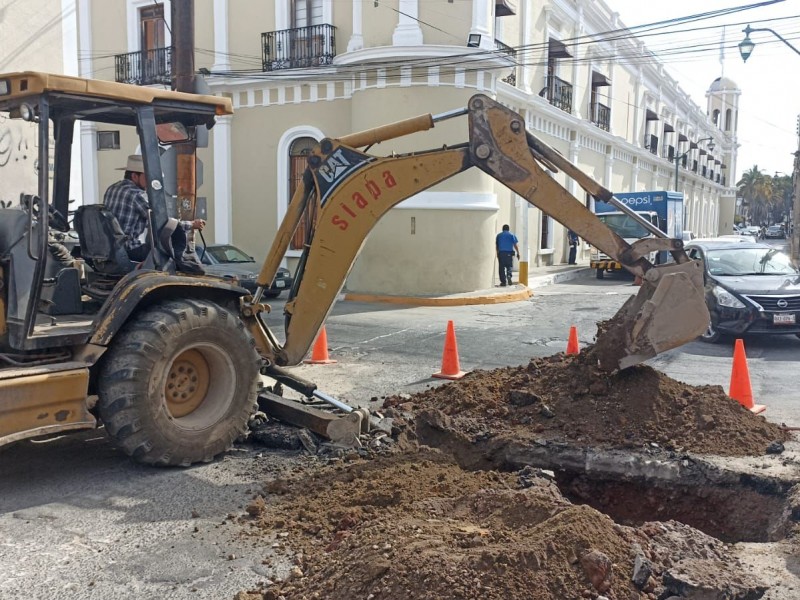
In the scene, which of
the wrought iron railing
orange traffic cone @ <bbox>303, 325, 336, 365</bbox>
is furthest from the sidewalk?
the wrought iron railing

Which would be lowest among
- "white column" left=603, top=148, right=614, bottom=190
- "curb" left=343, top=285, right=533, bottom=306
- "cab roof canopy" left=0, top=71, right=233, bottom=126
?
"curb" left=343, top=285, right=533, bottom=306

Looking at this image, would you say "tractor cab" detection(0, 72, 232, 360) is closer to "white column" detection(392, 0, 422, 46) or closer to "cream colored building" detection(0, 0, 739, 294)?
"cream colored building" detection(0, 0, 739, 294)

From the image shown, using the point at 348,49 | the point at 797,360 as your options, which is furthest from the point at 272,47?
the point at 797,360

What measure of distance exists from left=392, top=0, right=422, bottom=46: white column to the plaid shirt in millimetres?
13136

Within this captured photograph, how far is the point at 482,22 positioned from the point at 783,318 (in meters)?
10.4

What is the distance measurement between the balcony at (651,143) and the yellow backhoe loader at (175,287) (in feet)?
123

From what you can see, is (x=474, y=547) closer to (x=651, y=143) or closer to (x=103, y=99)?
(x=103, y=99)

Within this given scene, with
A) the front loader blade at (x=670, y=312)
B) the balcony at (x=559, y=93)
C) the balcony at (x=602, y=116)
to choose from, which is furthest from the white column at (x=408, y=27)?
the balcony at (x=602, y=116)

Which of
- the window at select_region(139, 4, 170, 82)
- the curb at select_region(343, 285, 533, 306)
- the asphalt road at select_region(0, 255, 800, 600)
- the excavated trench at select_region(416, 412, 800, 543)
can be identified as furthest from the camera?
the window at select_region(139, 4, 170, 82)

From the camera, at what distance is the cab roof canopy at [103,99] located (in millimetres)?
4980

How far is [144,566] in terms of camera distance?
13.3 ft

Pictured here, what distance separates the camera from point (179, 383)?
5.60 m

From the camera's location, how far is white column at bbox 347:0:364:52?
1833 cm

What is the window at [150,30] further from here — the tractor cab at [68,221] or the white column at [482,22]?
the tractor cab at [68,221]
